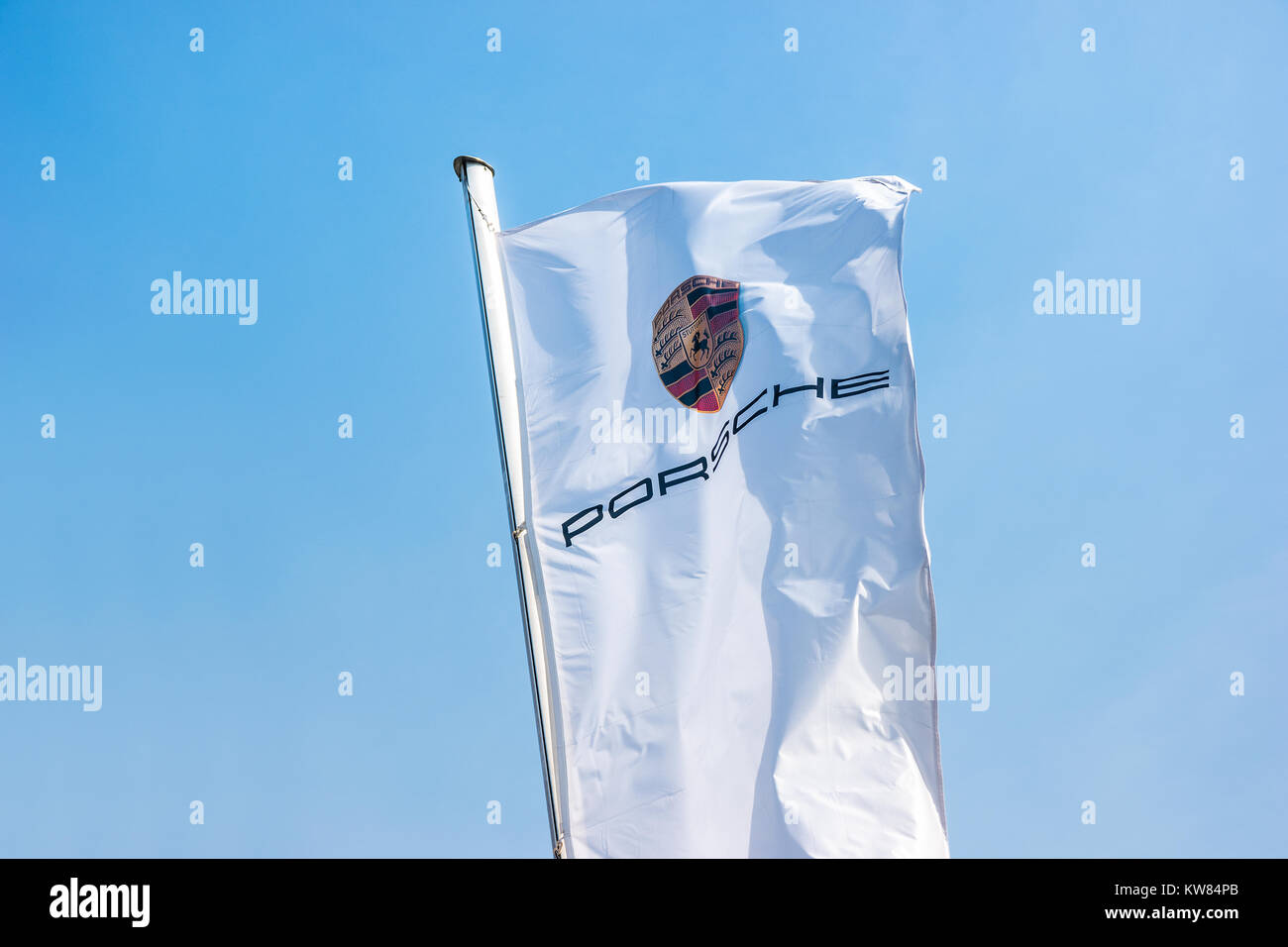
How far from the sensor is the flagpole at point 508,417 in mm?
10445

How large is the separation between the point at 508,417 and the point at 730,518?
2.54 metres

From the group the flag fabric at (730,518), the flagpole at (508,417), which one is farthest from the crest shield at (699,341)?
the flagpole at (508,417)

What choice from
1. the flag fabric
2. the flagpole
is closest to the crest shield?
the flag fabric

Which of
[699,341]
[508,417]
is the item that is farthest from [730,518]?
[508,417]

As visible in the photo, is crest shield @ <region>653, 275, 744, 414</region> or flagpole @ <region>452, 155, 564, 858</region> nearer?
flagpole @ <region>452, 155, 564, 858</region>

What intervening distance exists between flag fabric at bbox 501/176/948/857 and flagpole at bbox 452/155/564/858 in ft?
0.39

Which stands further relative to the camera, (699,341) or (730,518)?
(699,341)

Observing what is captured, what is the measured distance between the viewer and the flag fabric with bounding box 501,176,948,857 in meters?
10.3

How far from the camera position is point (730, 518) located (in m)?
11.4

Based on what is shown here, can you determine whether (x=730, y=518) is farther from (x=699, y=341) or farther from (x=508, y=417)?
(x=508, y=417)

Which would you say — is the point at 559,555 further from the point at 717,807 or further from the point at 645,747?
the point at 717,807

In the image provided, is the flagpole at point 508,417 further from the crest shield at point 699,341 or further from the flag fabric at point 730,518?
the crest shield at point 699,341

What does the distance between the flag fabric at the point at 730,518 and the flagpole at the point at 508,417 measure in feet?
0.39

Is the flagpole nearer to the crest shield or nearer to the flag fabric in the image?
the flag fabric
